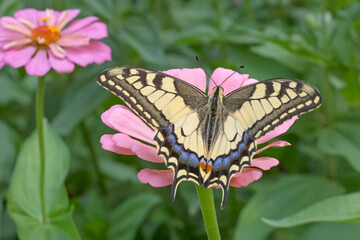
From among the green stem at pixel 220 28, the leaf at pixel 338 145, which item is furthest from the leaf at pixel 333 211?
the green stem at pixel 220 28

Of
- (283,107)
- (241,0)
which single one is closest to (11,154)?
(283,107)

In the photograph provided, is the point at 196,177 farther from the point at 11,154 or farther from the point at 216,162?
the point at 11,154

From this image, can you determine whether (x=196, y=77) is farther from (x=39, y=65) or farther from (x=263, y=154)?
(x=263, y=154)

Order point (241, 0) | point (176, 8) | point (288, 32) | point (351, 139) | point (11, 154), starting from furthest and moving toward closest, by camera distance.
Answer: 1. point (241, 0)
2. point (176, 8)
3. point (288, 32)
4. point (11, 154)
5. point (351, 139)

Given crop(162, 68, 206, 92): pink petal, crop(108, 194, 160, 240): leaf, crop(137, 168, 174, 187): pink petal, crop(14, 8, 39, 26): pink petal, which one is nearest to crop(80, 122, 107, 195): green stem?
crop(108, 194, 160, 240): leaf

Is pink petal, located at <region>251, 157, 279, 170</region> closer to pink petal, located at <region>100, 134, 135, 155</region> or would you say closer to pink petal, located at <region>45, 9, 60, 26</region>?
pink petal, located at <region>100, 134, 135, 155</region>

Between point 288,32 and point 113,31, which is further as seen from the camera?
point 288,32

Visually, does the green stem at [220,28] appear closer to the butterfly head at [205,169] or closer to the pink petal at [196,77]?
the pink petal at [196,77]

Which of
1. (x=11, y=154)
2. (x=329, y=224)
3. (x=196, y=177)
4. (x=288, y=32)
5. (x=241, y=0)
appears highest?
(x=241, y=0)
